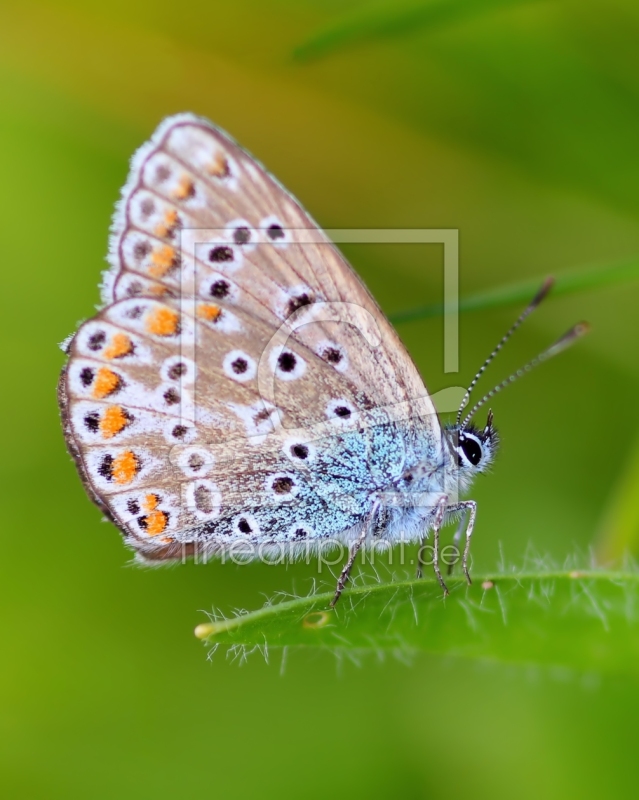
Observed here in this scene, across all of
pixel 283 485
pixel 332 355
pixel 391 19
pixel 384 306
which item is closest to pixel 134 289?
pixel 332 355

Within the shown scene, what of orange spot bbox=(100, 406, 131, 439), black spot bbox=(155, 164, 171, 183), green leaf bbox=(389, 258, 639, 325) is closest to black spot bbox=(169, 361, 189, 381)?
orange spot bbox=(100, 406, 131, 439)

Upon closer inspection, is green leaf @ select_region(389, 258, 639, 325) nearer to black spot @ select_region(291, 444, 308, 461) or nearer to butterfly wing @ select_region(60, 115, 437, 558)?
butterfly wing @ select_region(60, 115, 437, 558)

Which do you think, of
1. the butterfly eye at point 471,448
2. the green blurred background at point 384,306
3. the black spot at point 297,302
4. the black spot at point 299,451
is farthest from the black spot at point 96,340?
the butterfly eye at point 471,448

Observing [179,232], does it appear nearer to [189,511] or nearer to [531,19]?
[189,511]

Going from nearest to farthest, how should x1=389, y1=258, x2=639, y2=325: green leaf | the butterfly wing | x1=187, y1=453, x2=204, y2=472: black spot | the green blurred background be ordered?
x1=389, y1=258, x2=639, y2=325: green leaf < the butterfly wing < x1=187, y1=453, x2=204, y2=472: black spot < the green blurred background

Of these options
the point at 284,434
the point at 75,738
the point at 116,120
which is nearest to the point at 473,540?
the point at 284,434

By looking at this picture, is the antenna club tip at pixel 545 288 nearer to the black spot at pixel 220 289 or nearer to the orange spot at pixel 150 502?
the black spot at pixel 220 289
